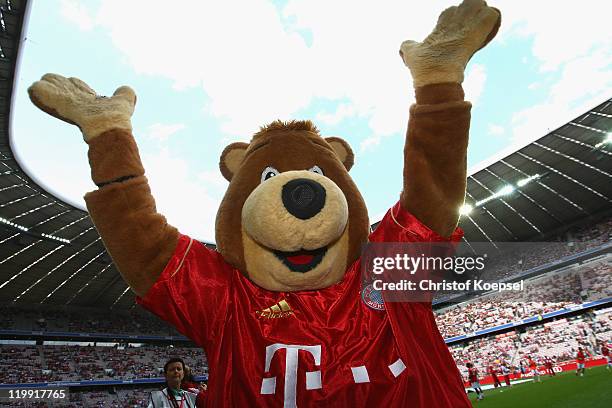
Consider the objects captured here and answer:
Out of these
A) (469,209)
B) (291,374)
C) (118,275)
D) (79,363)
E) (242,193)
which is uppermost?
(469,209)

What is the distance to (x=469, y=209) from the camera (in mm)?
22484

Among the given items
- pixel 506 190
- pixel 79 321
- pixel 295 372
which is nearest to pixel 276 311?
pixel 295 372

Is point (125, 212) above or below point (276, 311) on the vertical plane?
above

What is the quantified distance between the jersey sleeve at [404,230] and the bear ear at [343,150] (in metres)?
0.66

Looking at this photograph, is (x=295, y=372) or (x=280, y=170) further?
(x=280, y=170)

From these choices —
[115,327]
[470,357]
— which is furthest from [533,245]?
[115,327]

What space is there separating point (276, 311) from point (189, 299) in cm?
43

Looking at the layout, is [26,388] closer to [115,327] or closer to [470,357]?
[115,327]

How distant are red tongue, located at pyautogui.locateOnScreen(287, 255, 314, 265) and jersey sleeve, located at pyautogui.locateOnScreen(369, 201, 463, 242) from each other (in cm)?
34

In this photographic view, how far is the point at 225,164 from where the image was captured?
2627mm

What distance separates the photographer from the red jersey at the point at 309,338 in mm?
1816

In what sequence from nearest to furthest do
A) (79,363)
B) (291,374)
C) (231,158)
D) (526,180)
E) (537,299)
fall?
(291,374) → (231,158) → (526,180) → (537,299) → (79,363)

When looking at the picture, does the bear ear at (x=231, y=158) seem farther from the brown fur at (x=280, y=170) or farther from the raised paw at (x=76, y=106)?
the raised paw at (x=76, y=106)

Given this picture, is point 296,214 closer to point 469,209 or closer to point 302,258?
point 302,258
